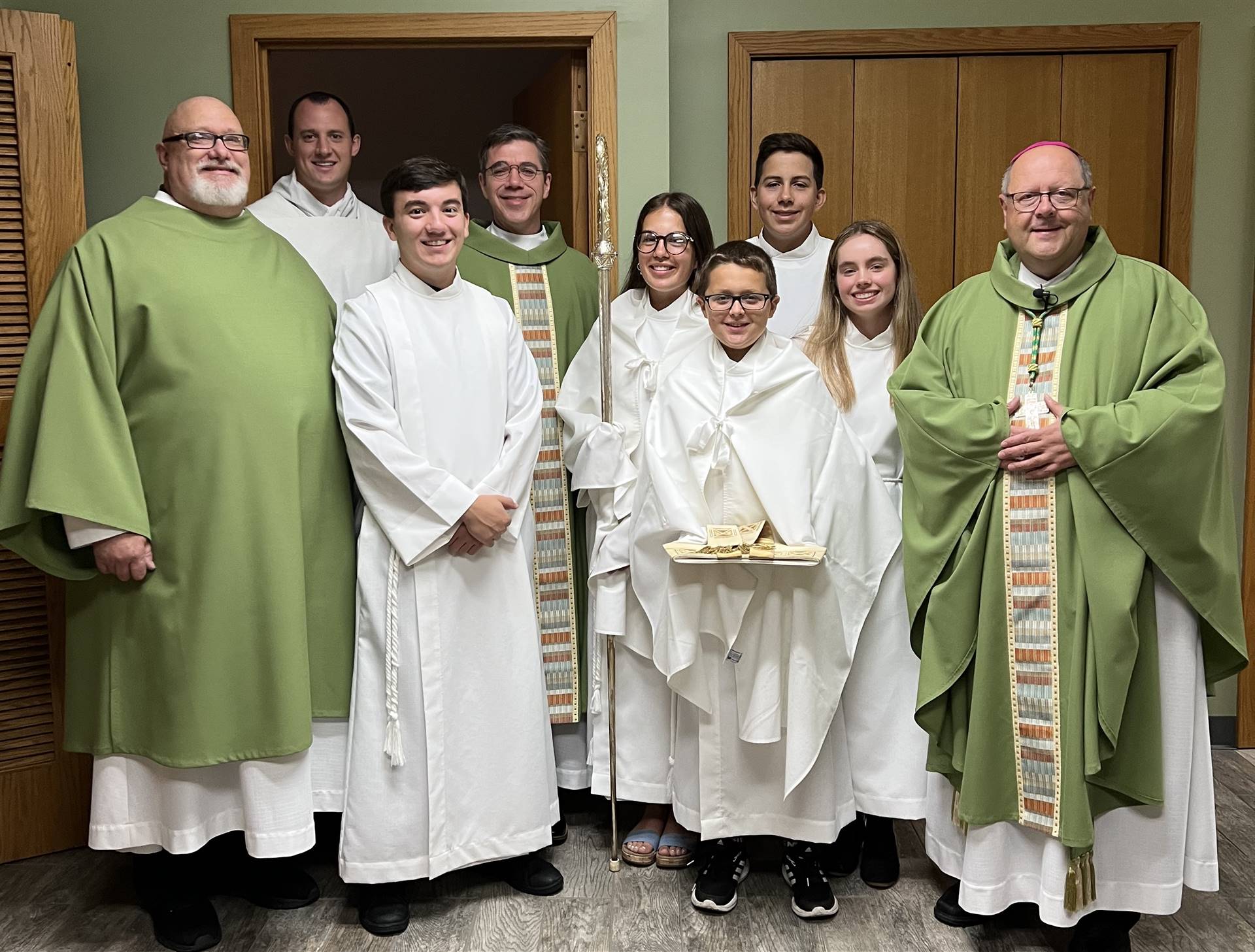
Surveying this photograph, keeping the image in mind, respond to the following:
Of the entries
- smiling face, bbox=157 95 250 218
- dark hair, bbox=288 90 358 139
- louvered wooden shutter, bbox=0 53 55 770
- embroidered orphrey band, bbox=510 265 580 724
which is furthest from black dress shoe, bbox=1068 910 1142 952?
dark hair, bbox=288 90 358 139

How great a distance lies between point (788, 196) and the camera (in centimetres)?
350

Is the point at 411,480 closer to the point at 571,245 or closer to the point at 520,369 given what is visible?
the point at 520,369

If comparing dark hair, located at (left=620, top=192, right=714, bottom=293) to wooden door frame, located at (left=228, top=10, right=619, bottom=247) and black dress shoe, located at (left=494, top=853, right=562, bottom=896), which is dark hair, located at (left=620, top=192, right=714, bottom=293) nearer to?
wooden door frame, located at (left=228, top=10, right=619, bottom=247)

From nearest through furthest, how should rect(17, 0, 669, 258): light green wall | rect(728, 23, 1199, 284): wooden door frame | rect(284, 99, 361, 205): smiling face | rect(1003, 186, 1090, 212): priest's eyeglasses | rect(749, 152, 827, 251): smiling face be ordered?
1. rect(1003, 186, 1090, 212): priest's eyeglasses
2. rect(749, 152, 827, 251): smiling face
3. rect(284, 99, 361, 205): smiling face
4. rect(17, 0, 669, 258): light green wall
5. rect(728, 23, 1199, 284): wooden door frame

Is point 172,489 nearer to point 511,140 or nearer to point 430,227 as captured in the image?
point 430,227

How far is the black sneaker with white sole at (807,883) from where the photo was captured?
299 cm

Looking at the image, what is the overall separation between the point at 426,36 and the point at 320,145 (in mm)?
585

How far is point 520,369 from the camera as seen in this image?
3146 millimetres

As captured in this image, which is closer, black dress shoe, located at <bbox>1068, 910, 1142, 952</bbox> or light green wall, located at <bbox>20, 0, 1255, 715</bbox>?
black dress shoe, located at <bbox>1068, 910, 1142, 952</bbox>

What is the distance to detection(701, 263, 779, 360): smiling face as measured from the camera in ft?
9.61

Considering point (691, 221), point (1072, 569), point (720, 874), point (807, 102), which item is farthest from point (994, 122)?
point (720, 874)

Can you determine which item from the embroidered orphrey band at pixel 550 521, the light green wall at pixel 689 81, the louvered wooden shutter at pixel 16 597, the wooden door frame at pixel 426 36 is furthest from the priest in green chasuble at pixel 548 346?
the louvered wooden shutter at pixel 16 597

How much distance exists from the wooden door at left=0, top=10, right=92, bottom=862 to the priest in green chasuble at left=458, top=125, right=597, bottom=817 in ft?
3.82

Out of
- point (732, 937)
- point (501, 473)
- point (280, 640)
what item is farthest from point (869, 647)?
point (280, 640)
